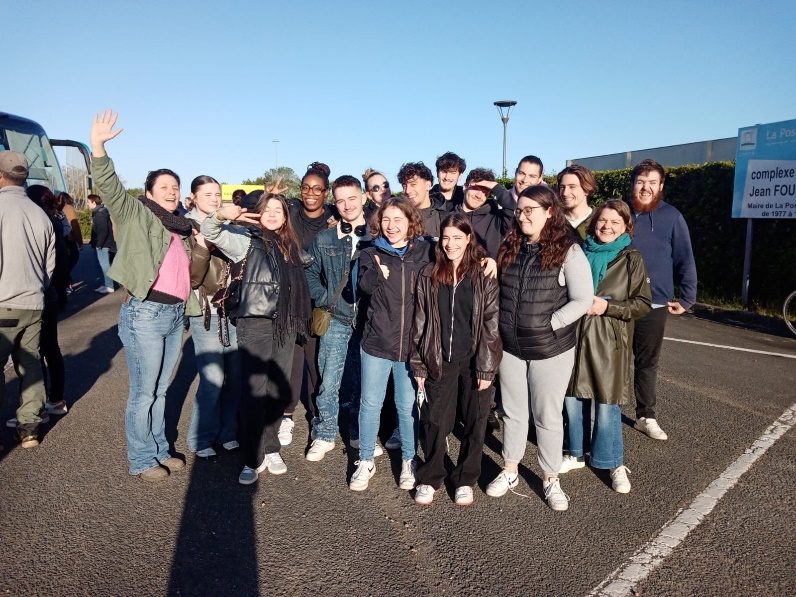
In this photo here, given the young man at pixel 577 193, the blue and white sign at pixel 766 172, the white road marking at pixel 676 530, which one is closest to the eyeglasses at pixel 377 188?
the young man at pixel 577 193

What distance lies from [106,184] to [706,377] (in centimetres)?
601

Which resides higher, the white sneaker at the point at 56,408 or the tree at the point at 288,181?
the tree at the point at 288,181

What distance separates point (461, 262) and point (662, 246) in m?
1.97

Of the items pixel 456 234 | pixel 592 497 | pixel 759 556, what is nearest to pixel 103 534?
pixel 456 234

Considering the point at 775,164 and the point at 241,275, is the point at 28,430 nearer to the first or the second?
the point at 241,275

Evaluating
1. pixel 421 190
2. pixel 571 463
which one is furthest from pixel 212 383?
pixel 571 463

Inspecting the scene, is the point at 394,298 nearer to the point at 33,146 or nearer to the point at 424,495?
the point at 424,495

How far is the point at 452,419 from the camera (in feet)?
11.9

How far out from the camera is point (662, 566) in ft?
9.47

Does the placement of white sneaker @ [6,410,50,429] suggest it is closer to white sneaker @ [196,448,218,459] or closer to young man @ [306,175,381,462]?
white sneaker @ [196,448,218,459]

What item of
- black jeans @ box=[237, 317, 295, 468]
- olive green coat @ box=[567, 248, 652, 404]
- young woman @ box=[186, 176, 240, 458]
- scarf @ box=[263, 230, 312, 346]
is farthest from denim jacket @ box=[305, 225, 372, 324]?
olive green coat @ box=[567, 248, 652, 404]

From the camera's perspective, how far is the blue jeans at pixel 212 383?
405 cm

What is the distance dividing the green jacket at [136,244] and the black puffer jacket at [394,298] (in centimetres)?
130

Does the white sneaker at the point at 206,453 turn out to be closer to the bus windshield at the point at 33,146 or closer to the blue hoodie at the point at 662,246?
the blue hoodie at the point at 662,246
